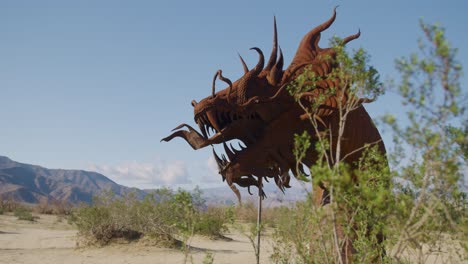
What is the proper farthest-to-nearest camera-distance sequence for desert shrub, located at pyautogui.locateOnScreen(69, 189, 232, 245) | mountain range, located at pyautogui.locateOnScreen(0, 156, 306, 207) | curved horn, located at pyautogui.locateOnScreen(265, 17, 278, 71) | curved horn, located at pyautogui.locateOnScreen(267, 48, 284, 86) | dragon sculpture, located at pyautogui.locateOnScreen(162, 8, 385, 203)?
mountain range, located at pyautogui.locateOnScreen(0, 156, 306, 207) → desert shrub, located at pyautogui.locateOnScreen(69, 189, 232, 245) → curved horn, located at pyautogui.locateOnScreen(265, 17, 278, 71) → curved horn, located at pyautogui.locateOnScreen(267, 48, 284, 86) → dragon sculpture, located at pyautogui.locateOnScreen(162, 8, 385, 203)

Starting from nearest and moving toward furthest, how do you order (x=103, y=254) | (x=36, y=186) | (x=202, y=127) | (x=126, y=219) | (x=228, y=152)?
1. (x=228, y=152)
2. (x=202, y=127)
3. (x=103, y=254)
4. (x=126, y=219)
5. (x=36, y=186)

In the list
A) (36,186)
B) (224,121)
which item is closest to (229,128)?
(224,121)

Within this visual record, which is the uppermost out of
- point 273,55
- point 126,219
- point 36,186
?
point 36,186

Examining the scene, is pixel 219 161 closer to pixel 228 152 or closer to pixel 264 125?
pixel 228 152

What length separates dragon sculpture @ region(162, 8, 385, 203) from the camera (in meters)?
4.37

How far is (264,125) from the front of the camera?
4.50 m

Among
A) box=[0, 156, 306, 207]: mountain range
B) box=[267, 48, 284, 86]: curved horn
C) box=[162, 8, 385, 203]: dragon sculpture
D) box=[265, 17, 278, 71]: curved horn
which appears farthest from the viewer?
box=[0, 156, 306, 207]: mountain range

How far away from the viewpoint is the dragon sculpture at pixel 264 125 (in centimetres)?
437

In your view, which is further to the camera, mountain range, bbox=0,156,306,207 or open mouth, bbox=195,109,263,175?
mountain range, bbox=0,156,306,207

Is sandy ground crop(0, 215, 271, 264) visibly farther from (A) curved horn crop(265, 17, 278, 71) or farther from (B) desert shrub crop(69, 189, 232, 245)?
(A) curved horn crop(265, 17, 278, 71)

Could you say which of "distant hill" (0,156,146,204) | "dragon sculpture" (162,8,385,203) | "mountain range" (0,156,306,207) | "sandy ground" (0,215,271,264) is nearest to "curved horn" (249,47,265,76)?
"dragon sculpture" (162,8,385,203)

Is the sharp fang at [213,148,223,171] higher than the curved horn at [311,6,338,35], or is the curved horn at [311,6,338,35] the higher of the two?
the curved horn at [311,6,338,35]

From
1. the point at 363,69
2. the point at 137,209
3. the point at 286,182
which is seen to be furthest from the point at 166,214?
the point at 363,69

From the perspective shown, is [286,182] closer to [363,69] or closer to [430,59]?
[363,69]
